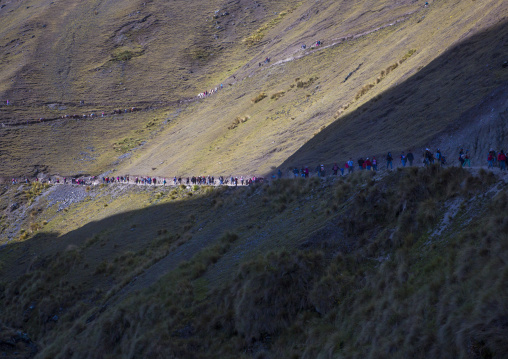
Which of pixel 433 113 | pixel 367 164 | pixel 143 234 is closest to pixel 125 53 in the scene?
pixel 143 234

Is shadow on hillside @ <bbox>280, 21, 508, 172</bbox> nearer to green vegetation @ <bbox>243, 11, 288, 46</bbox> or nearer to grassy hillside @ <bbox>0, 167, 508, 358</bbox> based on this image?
grassy hillside @ <bbox>0, 167, 508, 358</bbox>

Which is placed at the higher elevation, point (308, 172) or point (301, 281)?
point (301, 281)

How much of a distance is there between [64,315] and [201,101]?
55.3 m

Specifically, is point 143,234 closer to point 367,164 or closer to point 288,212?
point 288,212

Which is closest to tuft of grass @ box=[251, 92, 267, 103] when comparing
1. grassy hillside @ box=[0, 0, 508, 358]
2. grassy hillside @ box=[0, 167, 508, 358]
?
grassy hillside @ box=[0, 0, 508, 358]

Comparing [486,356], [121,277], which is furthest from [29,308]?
[486,356]

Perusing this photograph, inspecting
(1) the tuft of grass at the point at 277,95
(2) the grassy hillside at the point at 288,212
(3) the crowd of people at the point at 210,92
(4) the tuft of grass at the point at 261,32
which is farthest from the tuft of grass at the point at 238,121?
(4) the tuft of grass at the point at 261,32

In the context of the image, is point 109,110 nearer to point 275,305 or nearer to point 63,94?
point 63,94

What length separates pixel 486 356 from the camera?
8.58m

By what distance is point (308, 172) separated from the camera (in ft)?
93.9

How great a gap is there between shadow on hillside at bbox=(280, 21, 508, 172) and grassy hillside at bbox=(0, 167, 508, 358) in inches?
229

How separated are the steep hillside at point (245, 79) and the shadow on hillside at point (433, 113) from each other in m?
0.13

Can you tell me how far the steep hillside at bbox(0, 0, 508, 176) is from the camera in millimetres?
31578

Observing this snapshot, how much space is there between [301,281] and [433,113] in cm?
1716
